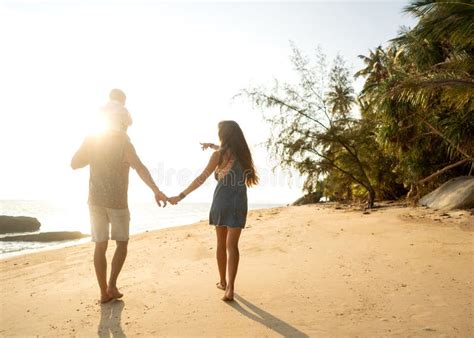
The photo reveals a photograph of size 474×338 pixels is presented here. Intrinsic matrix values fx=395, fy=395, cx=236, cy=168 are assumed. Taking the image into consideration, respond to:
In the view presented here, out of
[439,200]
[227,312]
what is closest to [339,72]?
[439,200]

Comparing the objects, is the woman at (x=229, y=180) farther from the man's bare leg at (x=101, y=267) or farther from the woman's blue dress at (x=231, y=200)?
the man's bare leg at (x=101, y=267)

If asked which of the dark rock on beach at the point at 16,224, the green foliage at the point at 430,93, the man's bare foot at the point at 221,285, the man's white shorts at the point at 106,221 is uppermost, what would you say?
the green foliage at the point at 430,93

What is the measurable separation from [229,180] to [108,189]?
4.44ft

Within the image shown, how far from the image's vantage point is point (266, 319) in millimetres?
3664

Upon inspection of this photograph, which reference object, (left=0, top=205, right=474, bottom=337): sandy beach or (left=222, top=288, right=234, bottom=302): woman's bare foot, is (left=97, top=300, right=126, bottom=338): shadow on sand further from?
(left=222, top=288, right=234, bottom=302): woman's bare foot

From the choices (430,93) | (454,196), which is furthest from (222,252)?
(454,196)

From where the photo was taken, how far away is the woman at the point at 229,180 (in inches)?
177

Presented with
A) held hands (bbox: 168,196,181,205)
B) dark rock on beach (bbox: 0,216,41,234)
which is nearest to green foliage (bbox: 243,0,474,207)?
held hands (bbox: 168,196,181,205)

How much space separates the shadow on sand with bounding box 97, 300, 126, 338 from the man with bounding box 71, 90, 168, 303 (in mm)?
152

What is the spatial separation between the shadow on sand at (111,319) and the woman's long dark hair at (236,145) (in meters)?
1.93

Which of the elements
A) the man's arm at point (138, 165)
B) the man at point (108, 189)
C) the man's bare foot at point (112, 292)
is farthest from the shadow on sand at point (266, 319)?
the man's arm at point (138, 165)

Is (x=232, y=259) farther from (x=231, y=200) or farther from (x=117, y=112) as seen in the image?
(x=117, y=112)

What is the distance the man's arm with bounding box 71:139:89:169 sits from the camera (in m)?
4.45

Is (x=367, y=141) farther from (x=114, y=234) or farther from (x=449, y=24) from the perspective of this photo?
(x=114, y=234)
